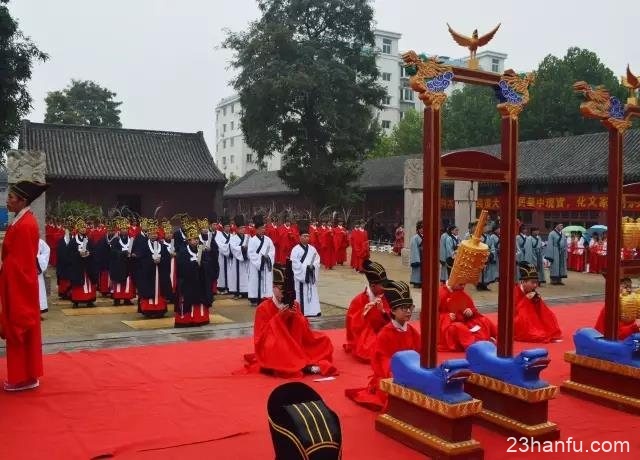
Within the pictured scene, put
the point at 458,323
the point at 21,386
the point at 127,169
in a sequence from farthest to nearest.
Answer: the point at 127,169, the point at 458,323, the point at 21,386

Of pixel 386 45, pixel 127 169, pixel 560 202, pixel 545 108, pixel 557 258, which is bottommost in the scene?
pixel 557 258

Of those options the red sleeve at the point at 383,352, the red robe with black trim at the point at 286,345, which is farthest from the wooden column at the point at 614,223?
the red robe with black trim at the point at 286,345

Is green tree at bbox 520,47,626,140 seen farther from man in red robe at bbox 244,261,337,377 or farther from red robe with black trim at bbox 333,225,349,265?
man in red robe at bbox 244,261,337,377

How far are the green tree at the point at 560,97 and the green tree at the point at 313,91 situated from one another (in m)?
14.5

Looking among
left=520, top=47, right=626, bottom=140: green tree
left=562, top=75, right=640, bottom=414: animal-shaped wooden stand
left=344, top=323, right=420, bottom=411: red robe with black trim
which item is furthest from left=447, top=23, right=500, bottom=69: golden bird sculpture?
left=520, top=47, right=626, bottom=140: green tree

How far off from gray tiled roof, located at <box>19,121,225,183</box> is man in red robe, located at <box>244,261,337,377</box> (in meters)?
23.0

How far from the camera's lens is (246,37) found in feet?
88.6

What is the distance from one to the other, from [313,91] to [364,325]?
64.6ft

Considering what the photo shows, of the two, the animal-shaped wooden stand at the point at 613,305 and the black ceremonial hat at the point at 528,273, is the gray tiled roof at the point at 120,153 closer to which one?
the black ceremonial hat at the point at 528,273

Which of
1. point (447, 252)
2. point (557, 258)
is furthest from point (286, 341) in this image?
point (557, 258)

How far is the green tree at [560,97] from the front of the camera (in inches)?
1448

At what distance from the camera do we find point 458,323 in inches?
305

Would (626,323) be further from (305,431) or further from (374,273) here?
(305,431)

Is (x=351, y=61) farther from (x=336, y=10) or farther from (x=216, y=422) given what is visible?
(x=216, y=422)
